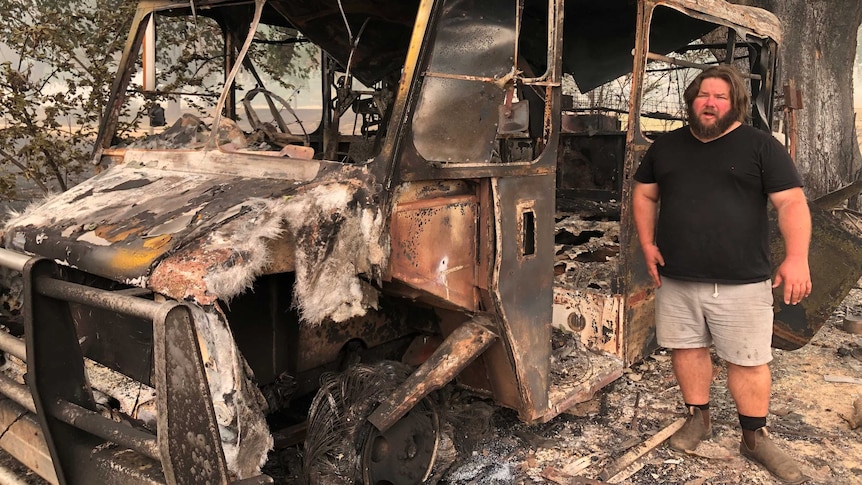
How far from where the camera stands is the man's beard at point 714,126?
321 centimetres

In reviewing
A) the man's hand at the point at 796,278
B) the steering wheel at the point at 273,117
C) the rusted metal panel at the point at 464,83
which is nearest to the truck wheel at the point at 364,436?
the rusted metal panel at the point at 464,83

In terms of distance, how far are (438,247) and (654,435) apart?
6.28 feet

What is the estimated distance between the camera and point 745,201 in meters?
3.18

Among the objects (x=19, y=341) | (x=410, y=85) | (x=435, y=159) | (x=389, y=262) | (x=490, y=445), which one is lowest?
(x=490, y=445)

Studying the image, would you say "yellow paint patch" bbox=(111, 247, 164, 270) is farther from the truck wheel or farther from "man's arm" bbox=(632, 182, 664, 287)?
"man's arm" bbox=(632, 182, 664, 287)

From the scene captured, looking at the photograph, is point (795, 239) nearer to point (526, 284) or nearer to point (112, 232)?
point (526, 284)

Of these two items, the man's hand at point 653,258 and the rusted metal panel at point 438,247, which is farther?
the man's hand at point 653,258

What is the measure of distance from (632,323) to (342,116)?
2.20 metres

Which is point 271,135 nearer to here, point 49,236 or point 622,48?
point 49,236

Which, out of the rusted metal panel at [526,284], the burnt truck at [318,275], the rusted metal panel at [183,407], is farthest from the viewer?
the rusted metal panel at [526,284]

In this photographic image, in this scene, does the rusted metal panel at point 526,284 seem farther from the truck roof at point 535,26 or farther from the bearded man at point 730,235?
the truck roof at point 535,26

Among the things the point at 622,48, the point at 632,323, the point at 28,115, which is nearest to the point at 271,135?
the point at 632,323

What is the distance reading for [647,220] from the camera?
351cm

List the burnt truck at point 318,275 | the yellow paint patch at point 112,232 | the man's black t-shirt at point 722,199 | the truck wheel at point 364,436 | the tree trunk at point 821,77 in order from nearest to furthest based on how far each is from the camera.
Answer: the burnt truck at point 318,275 < the yellow paint patch at point 112,232 < the truck wheel at point 364,436 < the man's black t-shirt at point 722,199 < the tree trunk at point 821,77
